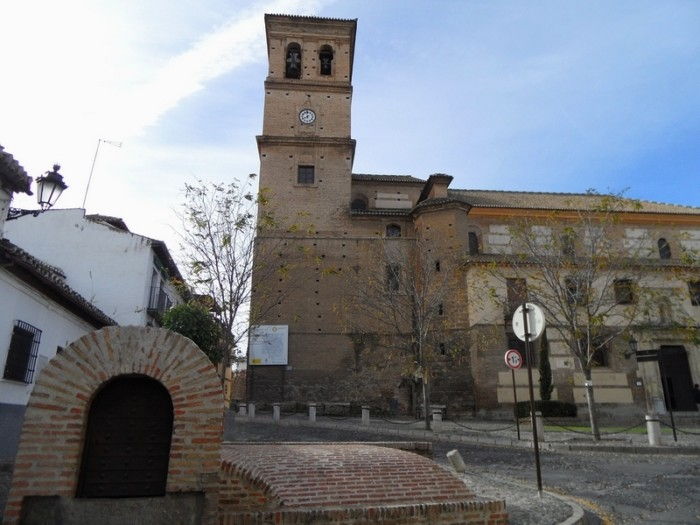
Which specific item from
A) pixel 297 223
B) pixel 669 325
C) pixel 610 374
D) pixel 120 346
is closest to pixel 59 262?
pixel 297 223

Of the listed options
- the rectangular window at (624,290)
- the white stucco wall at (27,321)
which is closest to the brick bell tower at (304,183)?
the white stucco wall at (27,321)

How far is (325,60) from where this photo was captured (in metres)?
30.1

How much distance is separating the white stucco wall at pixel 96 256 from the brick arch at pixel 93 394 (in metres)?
14.4

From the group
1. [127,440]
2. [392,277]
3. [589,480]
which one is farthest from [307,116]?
[127,440]

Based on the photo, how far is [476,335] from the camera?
23141mm

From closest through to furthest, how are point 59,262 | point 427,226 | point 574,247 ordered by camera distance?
1. point 59,262
2. point 574,247
3. point 427,226

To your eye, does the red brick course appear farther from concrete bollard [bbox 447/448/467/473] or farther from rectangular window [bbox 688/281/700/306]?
rectangular window [bbox 688/281/700/306]

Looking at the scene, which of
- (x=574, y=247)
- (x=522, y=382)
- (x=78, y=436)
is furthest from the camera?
(x=522, y=382)

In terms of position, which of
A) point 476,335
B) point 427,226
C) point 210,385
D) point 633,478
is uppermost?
point 427,226

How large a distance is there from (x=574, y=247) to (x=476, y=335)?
6.13 meters

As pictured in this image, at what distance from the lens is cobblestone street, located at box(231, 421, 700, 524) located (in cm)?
684

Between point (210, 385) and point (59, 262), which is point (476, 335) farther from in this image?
point (210, 385)

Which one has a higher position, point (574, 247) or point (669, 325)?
point (574, 247)

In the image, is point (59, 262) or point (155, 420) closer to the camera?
point (155, 420)
